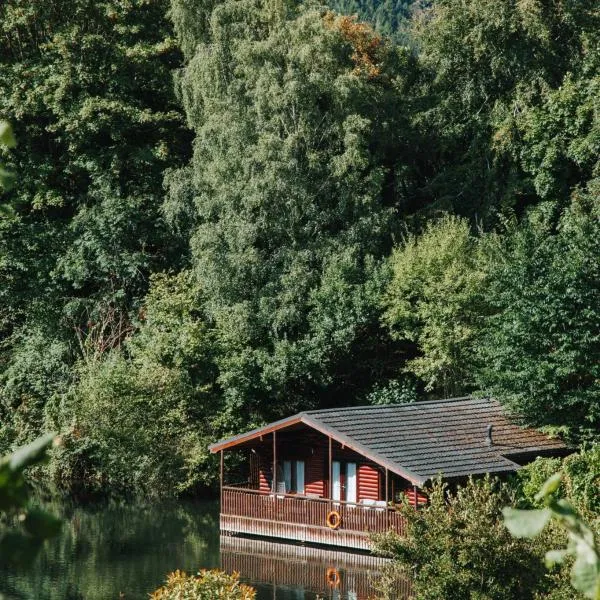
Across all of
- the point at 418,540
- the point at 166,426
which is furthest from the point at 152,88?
the point at 418,540

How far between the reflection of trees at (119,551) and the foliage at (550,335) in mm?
8373

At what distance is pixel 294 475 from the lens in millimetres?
30531

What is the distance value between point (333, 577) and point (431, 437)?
4.94m

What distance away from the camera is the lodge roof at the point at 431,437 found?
25594mm

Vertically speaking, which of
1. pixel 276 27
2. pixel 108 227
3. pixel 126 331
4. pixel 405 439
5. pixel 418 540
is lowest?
pixel 418 540

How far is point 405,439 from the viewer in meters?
26.7

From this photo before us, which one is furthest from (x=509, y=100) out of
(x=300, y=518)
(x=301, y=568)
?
(x=301, y=568)

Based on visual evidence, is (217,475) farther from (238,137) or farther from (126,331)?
(238,137)

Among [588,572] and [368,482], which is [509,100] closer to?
[368,482]

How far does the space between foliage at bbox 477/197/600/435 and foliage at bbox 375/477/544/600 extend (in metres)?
13.6

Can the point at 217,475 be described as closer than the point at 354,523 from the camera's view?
No

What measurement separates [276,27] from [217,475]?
14085mm

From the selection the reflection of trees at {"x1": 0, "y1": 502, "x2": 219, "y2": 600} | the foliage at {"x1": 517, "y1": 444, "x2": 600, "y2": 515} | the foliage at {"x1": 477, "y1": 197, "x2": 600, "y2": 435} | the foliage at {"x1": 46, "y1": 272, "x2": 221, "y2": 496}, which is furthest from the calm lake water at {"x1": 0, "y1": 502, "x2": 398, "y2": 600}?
the foliage at {"x1": 477, "y1": 197, "x2": 600, "y2": 435}

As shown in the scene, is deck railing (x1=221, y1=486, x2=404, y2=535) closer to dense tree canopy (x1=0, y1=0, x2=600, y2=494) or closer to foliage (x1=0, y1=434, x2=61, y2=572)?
dense tree canopy (x1=0, y1=0, x2=600, y2=494)
